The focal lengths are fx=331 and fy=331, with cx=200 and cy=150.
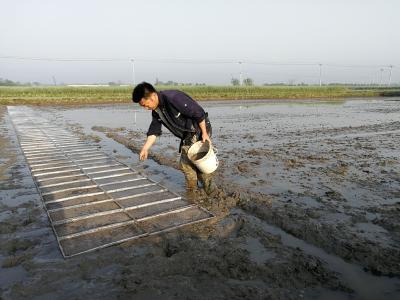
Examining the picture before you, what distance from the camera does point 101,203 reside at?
4.68 metres

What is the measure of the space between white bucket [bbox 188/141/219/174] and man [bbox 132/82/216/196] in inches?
3.1

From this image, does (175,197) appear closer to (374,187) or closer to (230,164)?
(230,164)

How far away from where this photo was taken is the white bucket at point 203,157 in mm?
4398

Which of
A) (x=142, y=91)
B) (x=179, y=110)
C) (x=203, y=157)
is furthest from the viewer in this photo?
(x=203, y=157)

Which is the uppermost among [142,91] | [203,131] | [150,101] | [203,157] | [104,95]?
[142,91]

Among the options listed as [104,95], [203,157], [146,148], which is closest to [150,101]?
[146,148]

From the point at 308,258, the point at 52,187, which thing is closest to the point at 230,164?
the point at 52,187

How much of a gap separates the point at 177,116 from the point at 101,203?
1693 millimetres

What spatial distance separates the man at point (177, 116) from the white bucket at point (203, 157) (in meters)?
0.08

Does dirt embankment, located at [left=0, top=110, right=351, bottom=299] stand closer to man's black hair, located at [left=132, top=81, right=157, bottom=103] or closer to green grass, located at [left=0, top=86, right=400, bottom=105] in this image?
man's black hair, located at [left=132, top=81, right=157, bottom=103]

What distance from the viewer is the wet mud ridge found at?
3711 mm

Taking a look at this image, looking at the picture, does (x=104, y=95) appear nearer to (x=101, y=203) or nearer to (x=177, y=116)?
(x=101, y=203)

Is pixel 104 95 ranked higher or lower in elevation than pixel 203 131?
lower

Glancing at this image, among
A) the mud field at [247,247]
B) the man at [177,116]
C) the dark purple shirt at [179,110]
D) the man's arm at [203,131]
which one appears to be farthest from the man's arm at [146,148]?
the mud field at [247,247]
